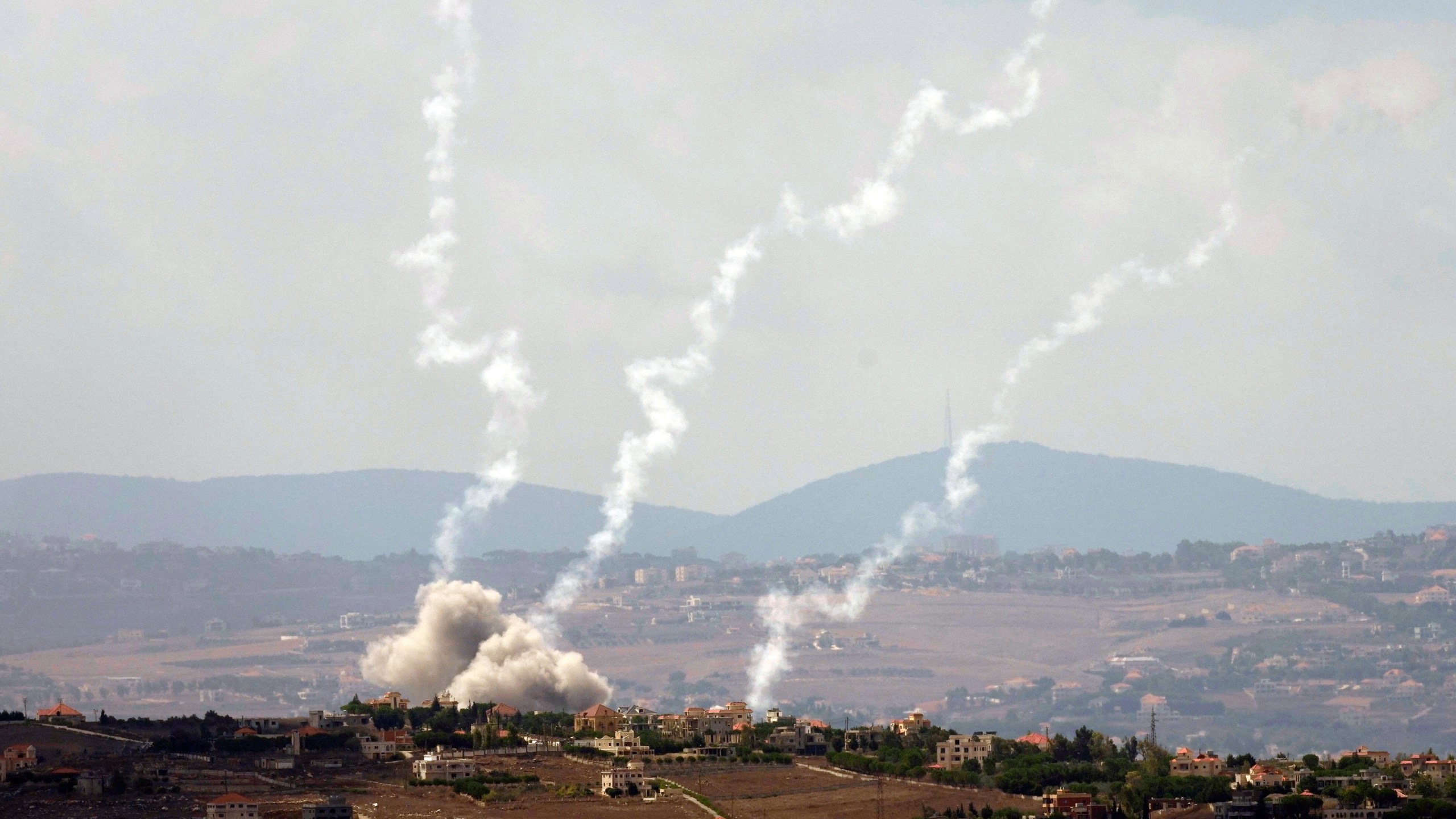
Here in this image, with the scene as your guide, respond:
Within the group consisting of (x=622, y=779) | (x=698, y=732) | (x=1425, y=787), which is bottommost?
(x=1425, y=787)

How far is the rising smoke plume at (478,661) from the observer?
176250mm

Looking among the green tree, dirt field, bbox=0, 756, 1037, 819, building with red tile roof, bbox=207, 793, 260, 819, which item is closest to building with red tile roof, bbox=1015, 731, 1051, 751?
dirt field, bbox=0, 756, 1037, 819

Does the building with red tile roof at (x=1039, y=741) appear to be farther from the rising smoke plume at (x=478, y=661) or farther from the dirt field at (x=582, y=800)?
the rising smoke plume at (x=478, y=661)

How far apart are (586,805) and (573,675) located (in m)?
64.1

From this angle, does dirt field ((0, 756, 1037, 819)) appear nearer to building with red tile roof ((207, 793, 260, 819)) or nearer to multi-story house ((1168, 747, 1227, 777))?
building with red tile roof ((207, 793, 260, 819))

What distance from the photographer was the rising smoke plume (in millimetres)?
176250

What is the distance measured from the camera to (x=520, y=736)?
14375 centimetres

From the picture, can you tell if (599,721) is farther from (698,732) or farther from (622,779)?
(622,779)

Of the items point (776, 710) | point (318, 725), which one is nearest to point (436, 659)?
point (776, 710)

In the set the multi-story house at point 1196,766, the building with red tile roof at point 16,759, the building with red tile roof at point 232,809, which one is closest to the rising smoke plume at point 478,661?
the building with red tile roof at point 16,759

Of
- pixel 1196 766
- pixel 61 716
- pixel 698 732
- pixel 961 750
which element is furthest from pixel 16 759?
pixel 1196 766

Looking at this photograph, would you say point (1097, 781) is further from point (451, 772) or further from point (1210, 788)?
point (451, 772)

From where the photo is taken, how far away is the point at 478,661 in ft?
594

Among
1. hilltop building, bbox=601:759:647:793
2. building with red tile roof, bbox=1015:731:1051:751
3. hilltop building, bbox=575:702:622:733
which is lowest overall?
hilltop building, bbox=601:759:647:793
